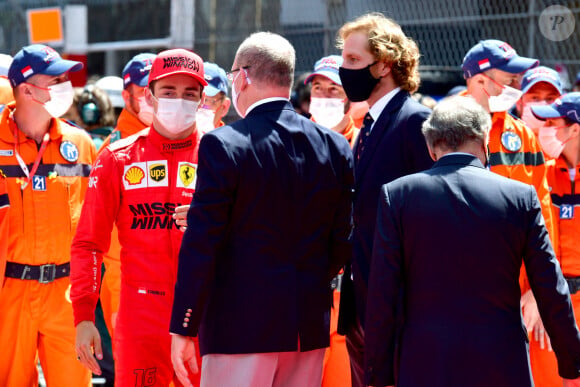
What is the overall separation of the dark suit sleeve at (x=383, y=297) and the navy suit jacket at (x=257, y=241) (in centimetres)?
23

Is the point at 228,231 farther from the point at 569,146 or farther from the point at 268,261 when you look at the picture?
the point at 569,146

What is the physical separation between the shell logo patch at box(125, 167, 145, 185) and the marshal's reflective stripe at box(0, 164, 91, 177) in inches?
52.5

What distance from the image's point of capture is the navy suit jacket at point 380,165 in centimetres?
392

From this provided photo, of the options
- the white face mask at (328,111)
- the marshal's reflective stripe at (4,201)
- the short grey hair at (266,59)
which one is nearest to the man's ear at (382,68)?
the short grey hair at (266,59)

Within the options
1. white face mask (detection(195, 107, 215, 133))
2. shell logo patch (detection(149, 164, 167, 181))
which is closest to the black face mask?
shell logo patch (detection(149, 164, 167, 181))

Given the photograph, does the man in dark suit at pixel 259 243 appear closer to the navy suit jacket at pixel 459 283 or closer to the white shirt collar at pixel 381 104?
the navy suit jacket at pixel 459 283

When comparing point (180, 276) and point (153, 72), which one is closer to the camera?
point (180, 276)

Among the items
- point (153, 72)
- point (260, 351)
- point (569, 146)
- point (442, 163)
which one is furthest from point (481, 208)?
point (569, 146)

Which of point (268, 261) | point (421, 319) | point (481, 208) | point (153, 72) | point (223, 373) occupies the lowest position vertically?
point (223, 373)

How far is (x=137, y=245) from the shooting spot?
4.23m

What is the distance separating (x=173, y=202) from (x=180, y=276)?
0.98 meters

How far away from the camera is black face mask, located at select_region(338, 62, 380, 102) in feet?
13.6

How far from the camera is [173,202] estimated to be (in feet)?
14.1

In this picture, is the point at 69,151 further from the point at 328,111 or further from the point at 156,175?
the point at 328,111
